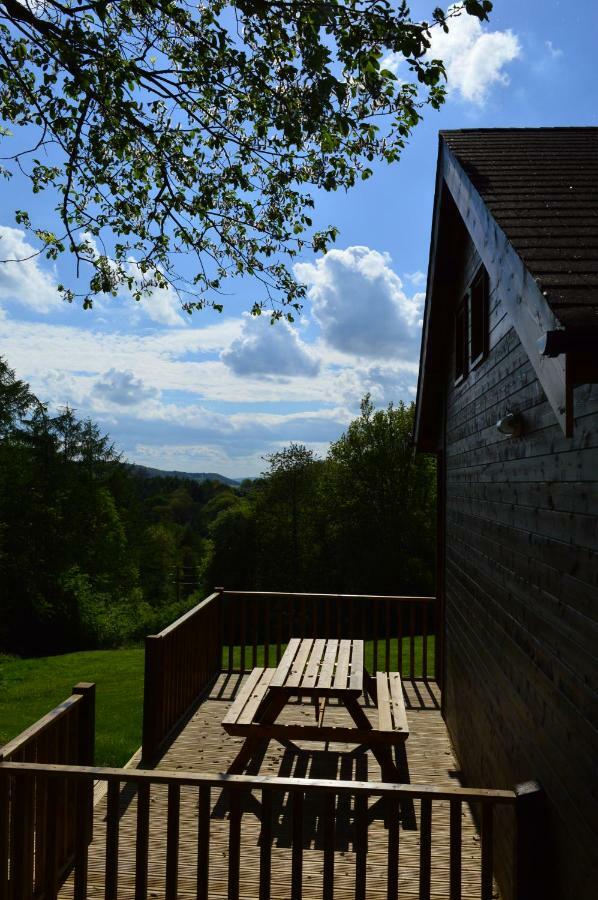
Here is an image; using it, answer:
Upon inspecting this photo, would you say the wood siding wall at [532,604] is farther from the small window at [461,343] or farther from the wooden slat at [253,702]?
the wooden slat at [253,702]

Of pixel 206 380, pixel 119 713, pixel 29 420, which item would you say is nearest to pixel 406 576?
A: pixel 206 380

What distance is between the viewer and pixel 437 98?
5.31 m

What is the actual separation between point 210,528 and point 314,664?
88.2 ft

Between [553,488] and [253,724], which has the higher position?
[553,488]

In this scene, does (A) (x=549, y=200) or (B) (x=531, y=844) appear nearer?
(B) (x=531, y=844)

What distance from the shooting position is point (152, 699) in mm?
6188

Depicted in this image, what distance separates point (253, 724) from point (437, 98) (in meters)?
5.46

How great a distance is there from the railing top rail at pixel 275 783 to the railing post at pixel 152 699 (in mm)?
2699

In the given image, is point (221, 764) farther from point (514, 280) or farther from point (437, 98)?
point (437, 98)

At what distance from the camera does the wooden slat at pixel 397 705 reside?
532 cm

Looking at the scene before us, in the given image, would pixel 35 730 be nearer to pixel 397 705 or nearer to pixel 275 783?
pixel 275 783

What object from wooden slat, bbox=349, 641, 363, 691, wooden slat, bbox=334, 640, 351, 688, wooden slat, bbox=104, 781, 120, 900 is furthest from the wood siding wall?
wooden slat, bbox=104, 781, 120, 900

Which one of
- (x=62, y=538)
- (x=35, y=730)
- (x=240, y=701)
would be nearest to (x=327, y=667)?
(x=240, y=701)

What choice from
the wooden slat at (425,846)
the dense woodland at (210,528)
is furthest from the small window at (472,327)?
the dense woodland at (210,528)
